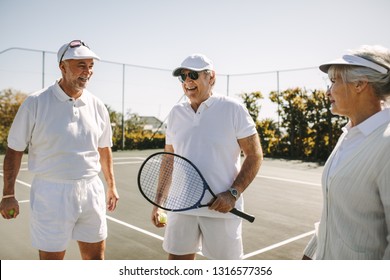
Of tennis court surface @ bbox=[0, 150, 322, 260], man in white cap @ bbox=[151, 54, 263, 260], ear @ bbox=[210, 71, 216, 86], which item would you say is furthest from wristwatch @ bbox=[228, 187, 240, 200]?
tennis court surface @ bbox=[0, 150, 322, 260]

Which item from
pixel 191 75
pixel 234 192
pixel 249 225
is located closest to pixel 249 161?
pixel 234 192

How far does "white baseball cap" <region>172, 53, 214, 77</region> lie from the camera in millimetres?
2361

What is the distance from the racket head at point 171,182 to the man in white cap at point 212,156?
0.19 feet

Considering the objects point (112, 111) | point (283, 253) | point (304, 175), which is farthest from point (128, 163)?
point (283, 253)

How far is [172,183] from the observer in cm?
254

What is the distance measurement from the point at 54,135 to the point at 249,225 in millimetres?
2956

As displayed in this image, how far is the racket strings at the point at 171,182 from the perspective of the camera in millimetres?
2373

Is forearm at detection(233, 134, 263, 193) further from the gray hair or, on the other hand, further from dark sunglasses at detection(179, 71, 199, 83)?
the gray hair

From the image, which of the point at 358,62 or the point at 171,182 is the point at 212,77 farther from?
the point at 358,62

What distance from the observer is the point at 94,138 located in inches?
104

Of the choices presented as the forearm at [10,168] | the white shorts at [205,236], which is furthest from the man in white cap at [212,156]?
the forearm at [10,168]

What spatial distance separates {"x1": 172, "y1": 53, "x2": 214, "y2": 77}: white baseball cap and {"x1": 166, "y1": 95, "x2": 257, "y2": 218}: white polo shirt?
19 cm

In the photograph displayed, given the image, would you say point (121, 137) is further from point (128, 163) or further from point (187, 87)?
point (187, 87)

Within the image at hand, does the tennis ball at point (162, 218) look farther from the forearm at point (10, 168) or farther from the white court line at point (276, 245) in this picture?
the white court line at point (276, 245)
